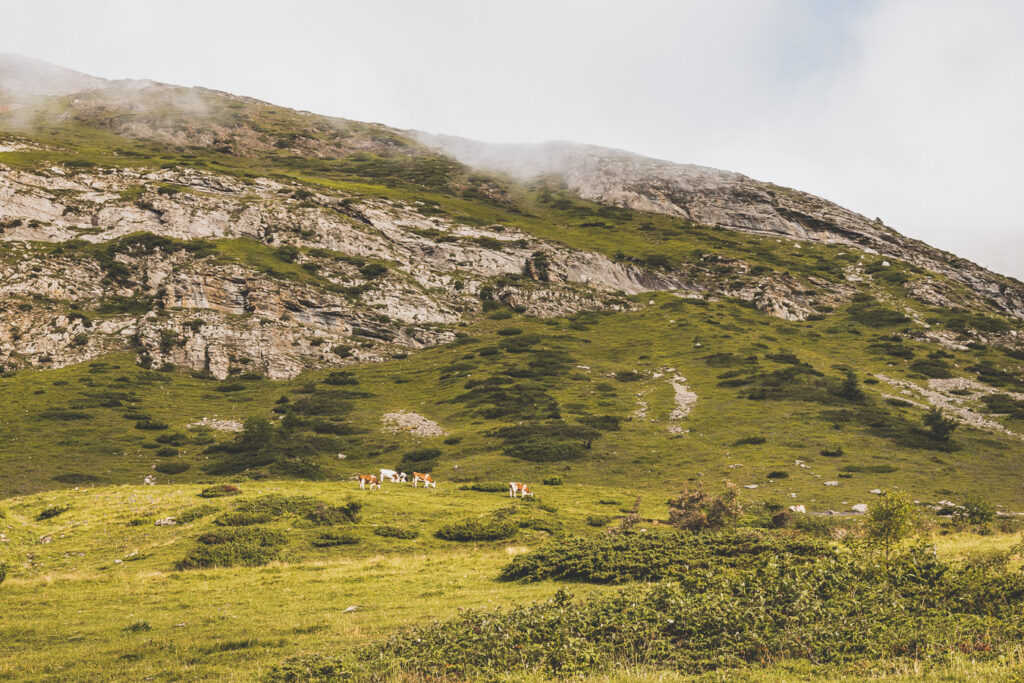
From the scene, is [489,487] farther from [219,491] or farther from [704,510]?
[219,491]

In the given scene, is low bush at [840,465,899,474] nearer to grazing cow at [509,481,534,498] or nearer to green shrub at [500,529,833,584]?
grazing cow at [509,481,534,498]

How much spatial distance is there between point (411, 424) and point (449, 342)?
33.6 m

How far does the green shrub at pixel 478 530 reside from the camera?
28.2 metres

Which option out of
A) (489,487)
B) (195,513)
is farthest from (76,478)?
(489,487)

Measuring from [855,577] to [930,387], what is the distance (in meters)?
73.1

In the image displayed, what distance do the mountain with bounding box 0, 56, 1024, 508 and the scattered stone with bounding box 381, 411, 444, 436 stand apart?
37 cm

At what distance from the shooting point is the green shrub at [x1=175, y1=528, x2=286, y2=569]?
24047mm

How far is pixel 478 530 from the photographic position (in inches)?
1126

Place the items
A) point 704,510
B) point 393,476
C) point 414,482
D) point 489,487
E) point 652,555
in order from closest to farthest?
point 652,555, point 704,510, point 489,487, point 414,482, point 393,476

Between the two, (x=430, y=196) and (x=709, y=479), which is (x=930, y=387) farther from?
(x=430, y=196)

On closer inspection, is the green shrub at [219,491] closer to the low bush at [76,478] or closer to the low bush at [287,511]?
the low bush at [287,511]

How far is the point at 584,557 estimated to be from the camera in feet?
66.2

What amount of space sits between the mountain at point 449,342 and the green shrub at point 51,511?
16985 millimetres

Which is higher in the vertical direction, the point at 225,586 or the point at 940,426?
the point at 940,426
